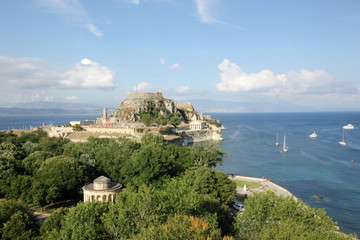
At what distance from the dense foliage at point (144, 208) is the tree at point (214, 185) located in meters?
0.09

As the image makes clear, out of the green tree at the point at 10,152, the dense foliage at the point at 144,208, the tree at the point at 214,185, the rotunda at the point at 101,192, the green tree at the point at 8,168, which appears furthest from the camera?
the green tree at the point at 10,152

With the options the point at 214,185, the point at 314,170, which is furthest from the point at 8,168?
the point at 314,170

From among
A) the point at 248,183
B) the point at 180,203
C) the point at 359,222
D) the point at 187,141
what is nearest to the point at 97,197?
the point at 180,203

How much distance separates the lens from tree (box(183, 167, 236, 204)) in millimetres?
26234

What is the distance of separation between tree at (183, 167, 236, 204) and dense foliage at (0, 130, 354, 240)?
0.29 ft

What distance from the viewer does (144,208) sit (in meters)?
15.7

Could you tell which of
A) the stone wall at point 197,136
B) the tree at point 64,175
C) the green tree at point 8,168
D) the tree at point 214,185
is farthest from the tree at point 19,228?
the stone wall at point 197,136

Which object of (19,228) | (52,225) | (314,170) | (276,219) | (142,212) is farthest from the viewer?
(314,170)

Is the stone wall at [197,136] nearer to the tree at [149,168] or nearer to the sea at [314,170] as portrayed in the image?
the sea at [314,170]

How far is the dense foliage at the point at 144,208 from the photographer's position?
49.2 ft

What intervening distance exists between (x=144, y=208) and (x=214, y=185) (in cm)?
1231

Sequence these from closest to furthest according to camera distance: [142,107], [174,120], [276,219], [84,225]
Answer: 1. [84,225]
2. [276,219]
3. [142,107]
4. [174,120]

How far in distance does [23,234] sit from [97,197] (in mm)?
7528

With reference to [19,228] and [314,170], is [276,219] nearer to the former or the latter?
[19,228]
